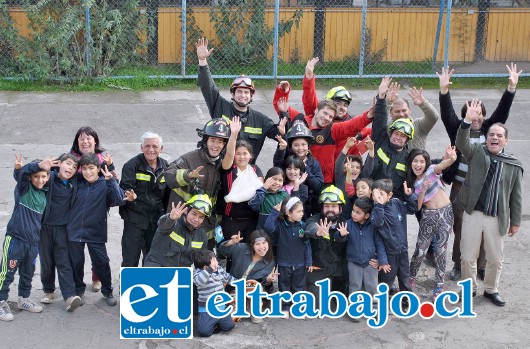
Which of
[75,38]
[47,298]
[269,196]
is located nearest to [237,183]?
[269,196]

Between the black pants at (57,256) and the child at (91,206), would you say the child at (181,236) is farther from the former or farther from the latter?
the black pants at (57,256)

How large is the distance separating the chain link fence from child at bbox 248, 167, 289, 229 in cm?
804

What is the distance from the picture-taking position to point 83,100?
48.5 ft

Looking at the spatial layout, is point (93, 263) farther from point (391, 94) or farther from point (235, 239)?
point (391, 94)

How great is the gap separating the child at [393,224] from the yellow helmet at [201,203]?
4.91ft

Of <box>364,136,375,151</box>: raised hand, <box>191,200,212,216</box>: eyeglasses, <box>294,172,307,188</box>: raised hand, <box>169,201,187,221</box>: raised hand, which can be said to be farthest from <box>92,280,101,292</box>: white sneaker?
<box>364,136,375,151</box>: raised hand

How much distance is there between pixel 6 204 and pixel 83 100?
4867mm

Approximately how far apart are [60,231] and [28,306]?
731 millimetres

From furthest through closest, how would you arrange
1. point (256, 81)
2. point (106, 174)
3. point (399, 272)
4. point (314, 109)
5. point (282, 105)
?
point (256, 81)
point (314, 109)
point (282, 105)
point (399, 272)
point (106, 174)

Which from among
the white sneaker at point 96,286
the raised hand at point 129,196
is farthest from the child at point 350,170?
the white sneaker at point 96,286

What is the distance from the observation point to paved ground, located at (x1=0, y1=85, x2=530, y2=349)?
7.38m

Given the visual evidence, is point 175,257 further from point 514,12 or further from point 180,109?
point 514,12

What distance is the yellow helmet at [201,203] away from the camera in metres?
7.43

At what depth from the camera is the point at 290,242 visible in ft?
25.8
